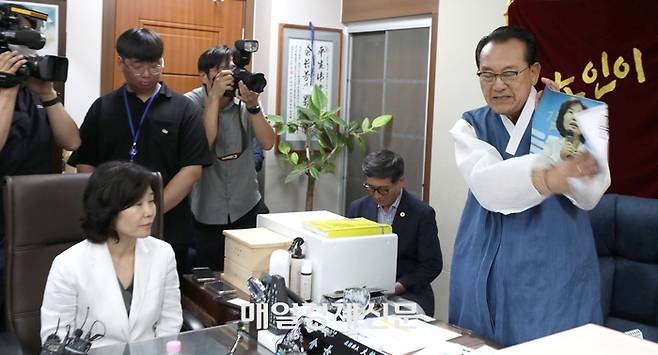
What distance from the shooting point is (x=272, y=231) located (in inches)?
83.8

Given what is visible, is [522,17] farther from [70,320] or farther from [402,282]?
[70,320]

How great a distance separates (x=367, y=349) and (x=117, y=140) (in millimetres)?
1676

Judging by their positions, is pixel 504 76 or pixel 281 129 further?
pixel 281 129

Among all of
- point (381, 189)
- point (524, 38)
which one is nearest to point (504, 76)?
point (524, 38)

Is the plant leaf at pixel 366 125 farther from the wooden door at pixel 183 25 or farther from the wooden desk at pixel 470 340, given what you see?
the wooden desk at pixel 470 340

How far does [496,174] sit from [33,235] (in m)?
1.34

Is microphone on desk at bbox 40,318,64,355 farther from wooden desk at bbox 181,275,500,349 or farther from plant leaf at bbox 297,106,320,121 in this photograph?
plant leaf at bbox 297,106,320,121

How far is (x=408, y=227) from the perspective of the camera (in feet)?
8.24

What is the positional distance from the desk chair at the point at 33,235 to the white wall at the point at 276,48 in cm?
221

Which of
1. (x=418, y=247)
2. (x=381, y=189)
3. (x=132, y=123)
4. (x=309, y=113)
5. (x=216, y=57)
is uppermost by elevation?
(x=216, y=57)

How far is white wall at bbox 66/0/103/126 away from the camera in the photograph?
3.55 metres

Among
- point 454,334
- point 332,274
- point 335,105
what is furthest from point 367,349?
point 335,105

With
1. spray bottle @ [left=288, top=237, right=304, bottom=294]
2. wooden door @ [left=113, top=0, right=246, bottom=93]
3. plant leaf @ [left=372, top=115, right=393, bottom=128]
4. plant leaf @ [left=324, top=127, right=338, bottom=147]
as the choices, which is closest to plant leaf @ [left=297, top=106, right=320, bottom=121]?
plant leaf @ [left=324, top=127, right=338, bottom=147]

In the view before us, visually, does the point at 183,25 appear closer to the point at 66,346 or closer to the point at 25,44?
the point at 25,44
